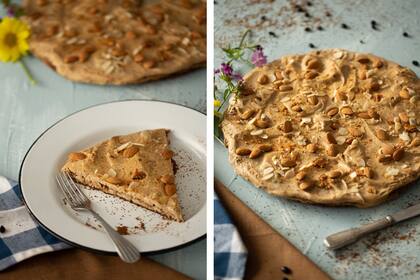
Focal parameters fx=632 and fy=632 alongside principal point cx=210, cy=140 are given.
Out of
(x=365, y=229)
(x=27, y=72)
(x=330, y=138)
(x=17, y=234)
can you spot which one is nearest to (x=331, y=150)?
(x=330, y=138)

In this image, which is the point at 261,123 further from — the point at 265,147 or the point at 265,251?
the point at 265,251

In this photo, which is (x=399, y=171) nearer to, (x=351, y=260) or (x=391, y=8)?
(x=351, y=260)

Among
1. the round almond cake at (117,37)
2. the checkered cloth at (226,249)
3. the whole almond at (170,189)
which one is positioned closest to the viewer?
the checkered cloth at (226,249)


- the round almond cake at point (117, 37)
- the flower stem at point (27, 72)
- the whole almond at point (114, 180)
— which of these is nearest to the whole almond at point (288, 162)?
the whole almond at point (114, 180)

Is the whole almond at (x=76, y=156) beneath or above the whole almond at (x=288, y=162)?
beneath

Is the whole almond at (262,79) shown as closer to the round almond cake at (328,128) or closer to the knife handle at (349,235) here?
the round almond cake at (328,128)

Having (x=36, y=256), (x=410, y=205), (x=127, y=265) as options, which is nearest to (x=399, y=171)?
(x=410, y=205)
